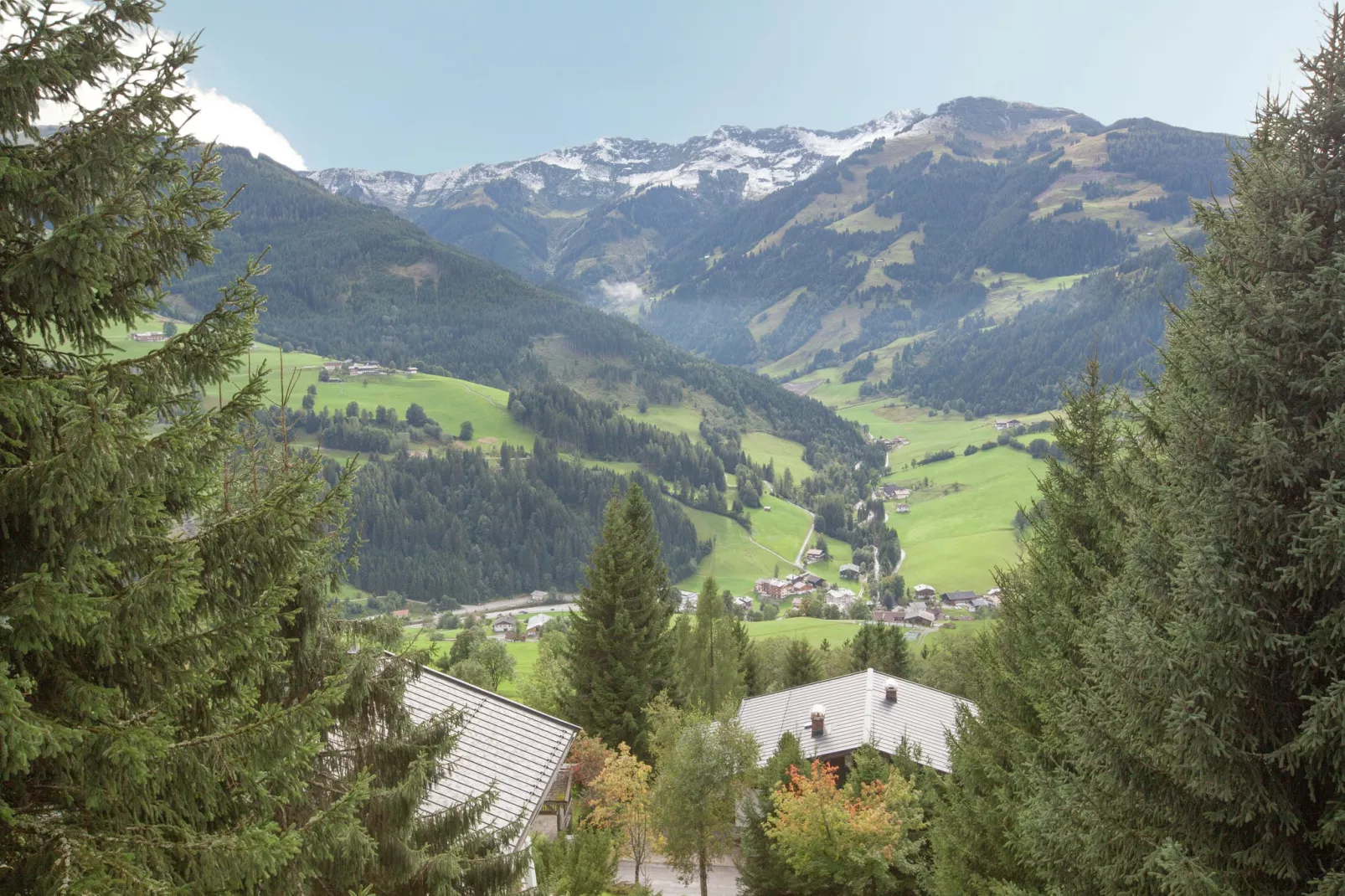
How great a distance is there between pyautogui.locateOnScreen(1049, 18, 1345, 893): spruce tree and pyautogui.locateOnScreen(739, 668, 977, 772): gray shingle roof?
96.0 feet

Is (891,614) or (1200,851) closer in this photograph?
(1200,851)

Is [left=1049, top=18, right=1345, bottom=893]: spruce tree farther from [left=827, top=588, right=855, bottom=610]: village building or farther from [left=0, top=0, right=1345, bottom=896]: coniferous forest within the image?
[left=827, top=588, right=855, bottom=610]: village building

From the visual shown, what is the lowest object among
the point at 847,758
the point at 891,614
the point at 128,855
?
the point at 891,614

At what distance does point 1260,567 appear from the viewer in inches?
318

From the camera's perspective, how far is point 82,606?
17.6 feet

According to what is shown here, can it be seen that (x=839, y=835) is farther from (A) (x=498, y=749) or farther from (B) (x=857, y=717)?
(B) (x=857, y=717)

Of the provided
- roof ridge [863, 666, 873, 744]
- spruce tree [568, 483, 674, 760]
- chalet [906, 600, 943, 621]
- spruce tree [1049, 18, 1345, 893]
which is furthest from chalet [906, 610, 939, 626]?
spruce tree [1049, 18, 1345, 893]

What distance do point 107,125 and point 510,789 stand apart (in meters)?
16.1

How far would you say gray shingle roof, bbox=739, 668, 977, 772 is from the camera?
39594 mm

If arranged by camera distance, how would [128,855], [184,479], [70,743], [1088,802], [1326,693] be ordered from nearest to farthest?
[70,743] < [128,855] < [184,479] < [1326,693] < [1088,802]

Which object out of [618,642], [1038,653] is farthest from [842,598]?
[1038,653]

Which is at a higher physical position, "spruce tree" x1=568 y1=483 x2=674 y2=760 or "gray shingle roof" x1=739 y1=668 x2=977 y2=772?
"spruce tree" x1=568 y1=483 x2=674 y2=760

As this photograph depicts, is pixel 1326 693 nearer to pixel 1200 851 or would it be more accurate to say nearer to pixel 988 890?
pixel 1200 851

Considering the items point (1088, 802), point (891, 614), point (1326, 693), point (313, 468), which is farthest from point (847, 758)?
point (891, 614)
